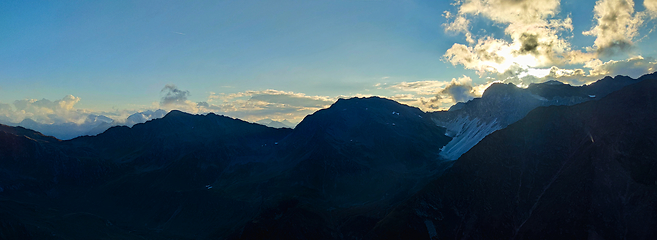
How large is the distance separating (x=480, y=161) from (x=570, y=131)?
181 ft

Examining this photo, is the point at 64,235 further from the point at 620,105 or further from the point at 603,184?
the point at 620,105

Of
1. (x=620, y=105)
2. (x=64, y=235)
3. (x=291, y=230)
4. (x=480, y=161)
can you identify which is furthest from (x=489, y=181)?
Answer: (x=64, y=235)

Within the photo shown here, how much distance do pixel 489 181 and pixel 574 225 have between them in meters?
46.0

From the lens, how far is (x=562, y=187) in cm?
16362

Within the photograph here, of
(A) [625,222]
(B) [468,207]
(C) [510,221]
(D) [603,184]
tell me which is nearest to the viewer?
(A) [625,222]

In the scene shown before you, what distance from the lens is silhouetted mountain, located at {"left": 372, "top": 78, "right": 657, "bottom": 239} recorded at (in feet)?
476

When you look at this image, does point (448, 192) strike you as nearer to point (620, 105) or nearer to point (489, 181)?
point (489, 181)

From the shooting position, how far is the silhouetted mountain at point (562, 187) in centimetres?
14512

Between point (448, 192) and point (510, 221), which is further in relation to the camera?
point (448, 192)

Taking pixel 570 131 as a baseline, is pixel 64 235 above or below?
below

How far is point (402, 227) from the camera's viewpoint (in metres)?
172

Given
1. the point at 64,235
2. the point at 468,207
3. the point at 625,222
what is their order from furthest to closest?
the point at 64,235, the point at 468,207, the point at 625,222

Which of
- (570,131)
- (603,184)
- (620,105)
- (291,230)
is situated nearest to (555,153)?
(570,131)

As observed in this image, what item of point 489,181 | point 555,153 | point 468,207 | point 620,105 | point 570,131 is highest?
point 620,105
